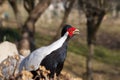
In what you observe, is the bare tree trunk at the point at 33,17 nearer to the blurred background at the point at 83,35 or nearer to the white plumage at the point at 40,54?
the blurred background at the point at 83,35

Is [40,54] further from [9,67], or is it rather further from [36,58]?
[9,67]

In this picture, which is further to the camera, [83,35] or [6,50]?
[83,35]

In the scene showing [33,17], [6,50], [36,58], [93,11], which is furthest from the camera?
[93,11]

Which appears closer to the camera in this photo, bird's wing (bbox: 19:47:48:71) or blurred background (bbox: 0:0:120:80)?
bird's wing (bbox: 19:47:48:71)

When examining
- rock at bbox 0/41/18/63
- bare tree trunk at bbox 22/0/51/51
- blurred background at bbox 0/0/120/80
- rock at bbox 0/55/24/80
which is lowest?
blurred background at bbox 0/0/120/80

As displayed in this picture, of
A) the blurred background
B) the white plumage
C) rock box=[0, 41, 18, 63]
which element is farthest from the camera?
the blurred background

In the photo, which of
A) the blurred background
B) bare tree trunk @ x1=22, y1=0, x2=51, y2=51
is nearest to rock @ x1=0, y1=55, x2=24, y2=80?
the blurred background

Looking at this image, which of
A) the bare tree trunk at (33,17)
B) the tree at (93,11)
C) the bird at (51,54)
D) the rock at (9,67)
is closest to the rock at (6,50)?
the rock at (9,67)

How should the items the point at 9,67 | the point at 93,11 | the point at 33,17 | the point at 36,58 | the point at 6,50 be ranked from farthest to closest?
the point at 93,11 < the point at 33,17 < the point at 6,50 < the point at 36,58 < the point at 9,67

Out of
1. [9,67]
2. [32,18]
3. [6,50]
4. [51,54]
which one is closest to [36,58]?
[51,54]

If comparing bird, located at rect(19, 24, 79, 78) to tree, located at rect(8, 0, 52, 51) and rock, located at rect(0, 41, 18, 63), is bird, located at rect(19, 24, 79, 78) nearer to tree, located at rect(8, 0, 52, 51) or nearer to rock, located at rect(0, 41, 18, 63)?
rock, located at rect(0, 41, 18, 63)

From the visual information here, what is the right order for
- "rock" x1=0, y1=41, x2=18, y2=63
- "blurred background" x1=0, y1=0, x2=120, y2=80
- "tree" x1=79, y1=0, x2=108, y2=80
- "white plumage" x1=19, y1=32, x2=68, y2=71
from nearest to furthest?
"white plumage" x1=19, y1=32, x2=68, y2=71
"rock" x1=0, y1=41, x2=18, y2=63
"blurred background" x1=0, y1=0, x2=120, y2=80
"tree" x1=79, y1=0, x2=108, y2=80

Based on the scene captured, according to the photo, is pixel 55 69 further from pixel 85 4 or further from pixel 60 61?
pixel 85 4

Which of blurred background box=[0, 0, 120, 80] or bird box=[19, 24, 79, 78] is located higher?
bird box=[19, 24, 79, 78]
